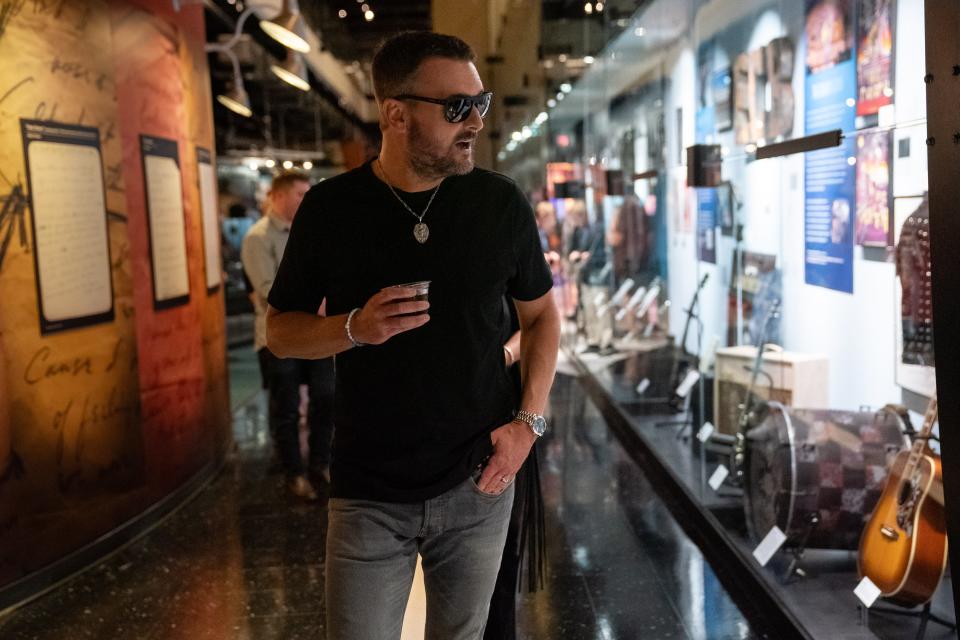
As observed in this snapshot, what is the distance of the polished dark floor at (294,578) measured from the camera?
345cm

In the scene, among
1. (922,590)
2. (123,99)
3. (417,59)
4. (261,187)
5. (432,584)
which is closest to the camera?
(417,59)

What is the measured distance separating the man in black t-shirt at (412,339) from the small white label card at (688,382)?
139 inches

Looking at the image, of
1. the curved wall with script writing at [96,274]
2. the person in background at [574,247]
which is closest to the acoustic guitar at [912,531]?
the curved wall with script writing at [96,274]

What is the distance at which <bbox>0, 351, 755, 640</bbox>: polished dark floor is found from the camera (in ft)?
11.3

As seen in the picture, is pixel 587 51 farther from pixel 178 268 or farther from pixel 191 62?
pixel 178 268

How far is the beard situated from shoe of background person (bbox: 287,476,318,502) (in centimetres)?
356

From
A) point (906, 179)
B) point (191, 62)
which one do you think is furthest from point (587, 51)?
point (906, 179)

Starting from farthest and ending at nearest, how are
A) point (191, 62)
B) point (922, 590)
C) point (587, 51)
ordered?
point (587, 51), point (191, 62), point (922, 590)

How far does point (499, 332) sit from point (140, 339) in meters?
3.17

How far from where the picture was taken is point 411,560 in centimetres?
184

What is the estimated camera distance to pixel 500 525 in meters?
1.87

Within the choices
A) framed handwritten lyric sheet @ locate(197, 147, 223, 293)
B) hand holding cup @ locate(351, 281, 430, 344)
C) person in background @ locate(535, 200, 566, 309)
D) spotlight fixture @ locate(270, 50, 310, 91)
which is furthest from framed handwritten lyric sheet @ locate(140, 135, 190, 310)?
person in background @ locate(535, 200, 566, 309)

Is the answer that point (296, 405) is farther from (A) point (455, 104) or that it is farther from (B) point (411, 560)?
(A) point (455, 104)

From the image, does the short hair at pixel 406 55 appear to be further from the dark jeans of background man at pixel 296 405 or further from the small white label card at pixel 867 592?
the dark jeans of background man at pixel 296 405
